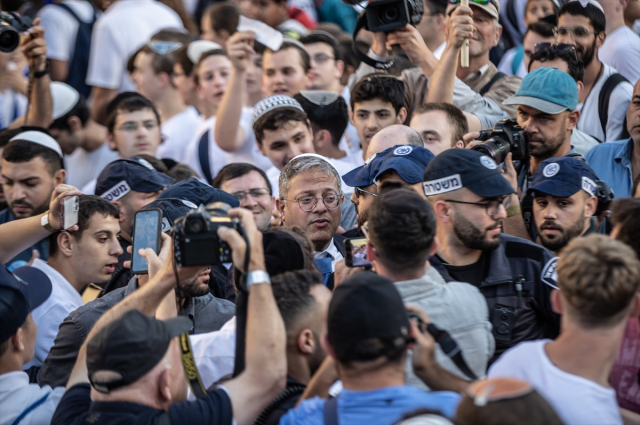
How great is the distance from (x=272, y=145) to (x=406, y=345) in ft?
10.8

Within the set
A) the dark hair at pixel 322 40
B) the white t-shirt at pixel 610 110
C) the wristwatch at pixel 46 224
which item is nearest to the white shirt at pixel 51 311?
the wristwatch at pixel 46 224

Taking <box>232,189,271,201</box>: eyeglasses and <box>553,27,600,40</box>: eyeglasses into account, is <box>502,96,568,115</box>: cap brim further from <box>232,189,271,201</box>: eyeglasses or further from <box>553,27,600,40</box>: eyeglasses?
<box>232,189,271,201</box>: eyeglasses

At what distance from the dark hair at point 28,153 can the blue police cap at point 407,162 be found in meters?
2.87

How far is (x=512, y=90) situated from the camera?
5598mm

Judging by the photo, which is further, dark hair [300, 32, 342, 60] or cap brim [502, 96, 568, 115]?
dark hair [300, 32, 342, 60]

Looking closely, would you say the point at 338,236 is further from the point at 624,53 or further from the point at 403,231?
the point at 624,53

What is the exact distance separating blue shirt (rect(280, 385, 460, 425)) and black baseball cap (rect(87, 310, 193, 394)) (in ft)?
2.26

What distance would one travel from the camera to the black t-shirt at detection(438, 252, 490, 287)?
3514 mm

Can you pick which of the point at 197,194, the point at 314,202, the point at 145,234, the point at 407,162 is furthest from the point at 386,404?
the point at 197,194

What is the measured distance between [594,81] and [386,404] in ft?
12.7

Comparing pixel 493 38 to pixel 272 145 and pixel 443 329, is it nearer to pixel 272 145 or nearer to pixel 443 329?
pixel 272 145

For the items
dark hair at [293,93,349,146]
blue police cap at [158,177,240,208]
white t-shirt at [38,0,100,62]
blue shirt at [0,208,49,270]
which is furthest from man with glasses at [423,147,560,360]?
white t-shirt at [38,0,100,62]

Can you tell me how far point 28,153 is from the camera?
5.79 meters

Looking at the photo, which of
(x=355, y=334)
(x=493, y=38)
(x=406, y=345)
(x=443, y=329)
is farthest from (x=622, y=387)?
(x=493, y=38)
